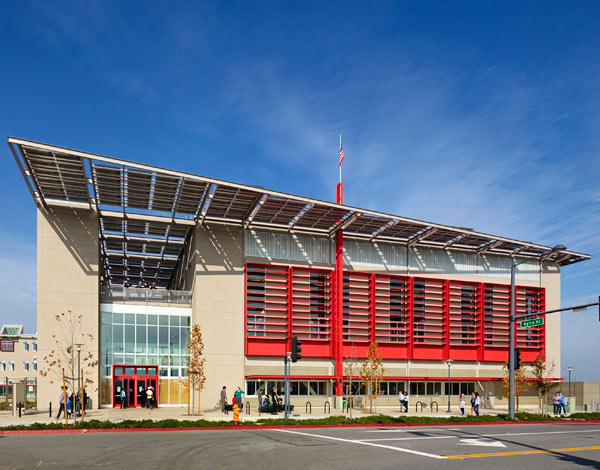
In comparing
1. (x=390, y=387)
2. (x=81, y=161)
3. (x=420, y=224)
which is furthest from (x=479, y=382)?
(x=81, y=161)

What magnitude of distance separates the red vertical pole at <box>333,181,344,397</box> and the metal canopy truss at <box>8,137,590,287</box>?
1455 mm

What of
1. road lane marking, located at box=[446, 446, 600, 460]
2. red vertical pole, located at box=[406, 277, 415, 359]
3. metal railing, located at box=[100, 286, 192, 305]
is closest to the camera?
road lane marking, located at box=[446, 446, 600, 460]

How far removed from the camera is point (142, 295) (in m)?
40.5

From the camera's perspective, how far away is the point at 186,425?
2677 cm

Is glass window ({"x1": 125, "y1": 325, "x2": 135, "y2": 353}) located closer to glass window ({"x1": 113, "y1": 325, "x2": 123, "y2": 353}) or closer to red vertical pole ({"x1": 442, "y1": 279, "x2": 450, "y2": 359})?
glass window ({"x1": 113, "y1": 325, "x2": 123, "y2": 353})

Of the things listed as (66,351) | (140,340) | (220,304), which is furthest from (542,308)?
(66,351)

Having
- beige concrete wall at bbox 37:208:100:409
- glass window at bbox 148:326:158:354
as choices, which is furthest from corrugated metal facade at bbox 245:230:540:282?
beige concrete wall at bbox 37:208:100:409

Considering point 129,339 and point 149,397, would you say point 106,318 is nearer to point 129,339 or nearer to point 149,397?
point 129,339

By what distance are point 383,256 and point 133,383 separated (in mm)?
20308

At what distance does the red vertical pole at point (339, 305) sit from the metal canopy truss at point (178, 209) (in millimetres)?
1455

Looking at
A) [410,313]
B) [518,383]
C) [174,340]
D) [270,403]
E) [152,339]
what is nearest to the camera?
[270,403]

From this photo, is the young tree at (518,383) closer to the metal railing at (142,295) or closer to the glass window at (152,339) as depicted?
the metal railing at (142,295)

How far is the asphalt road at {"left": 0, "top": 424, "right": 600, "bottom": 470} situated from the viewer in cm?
1614

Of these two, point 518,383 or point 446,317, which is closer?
point 518,383
